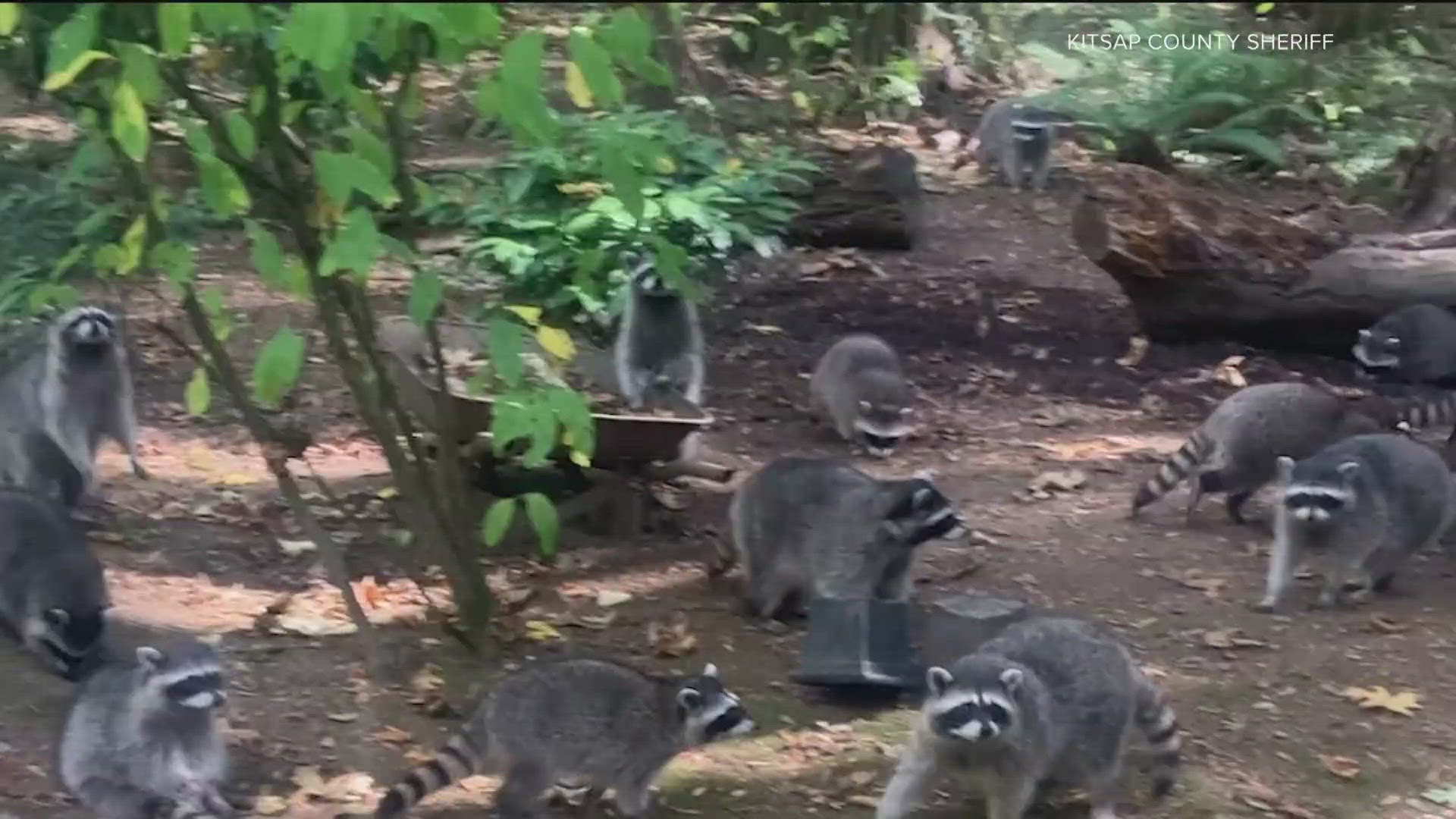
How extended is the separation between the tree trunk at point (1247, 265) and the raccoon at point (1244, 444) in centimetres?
188

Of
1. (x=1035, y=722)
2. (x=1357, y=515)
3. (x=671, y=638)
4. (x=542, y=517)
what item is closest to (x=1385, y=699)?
(x=1357, y=515)

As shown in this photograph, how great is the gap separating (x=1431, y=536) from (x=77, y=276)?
22.4ft

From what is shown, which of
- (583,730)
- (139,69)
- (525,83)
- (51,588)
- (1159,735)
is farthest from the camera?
(51,588)

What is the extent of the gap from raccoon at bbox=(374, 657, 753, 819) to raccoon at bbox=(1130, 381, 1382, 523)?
2947mm

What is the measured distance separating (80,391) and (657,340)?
2576 millimetres

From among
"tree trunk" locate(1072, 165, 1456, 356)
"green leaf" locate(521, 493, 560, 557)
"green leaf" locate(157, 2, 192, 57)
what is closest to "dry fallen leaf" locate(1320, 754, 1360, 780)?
"green leaf" locate(521, 493, 560, 557)

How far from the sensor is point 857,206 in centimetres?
1070

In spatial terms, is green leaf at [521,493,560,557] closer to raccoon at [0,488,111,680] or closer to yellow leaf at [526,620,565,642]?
yellow leaf at [526,620,565,642]

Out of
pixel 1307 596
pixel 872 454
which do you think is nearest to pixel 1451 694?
pixel 1307 596

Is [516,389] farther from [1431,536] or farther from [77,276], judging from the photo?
[77,276]

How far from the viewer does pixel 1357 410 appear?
336 inches

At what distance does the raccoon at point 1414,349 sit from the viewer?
848 centimetres

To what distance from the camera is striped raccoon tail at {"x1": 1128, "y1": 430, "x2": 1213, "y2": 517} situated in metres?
7.09

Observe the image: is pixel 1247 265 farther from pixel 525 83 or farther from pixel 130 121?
pixel 130 121
